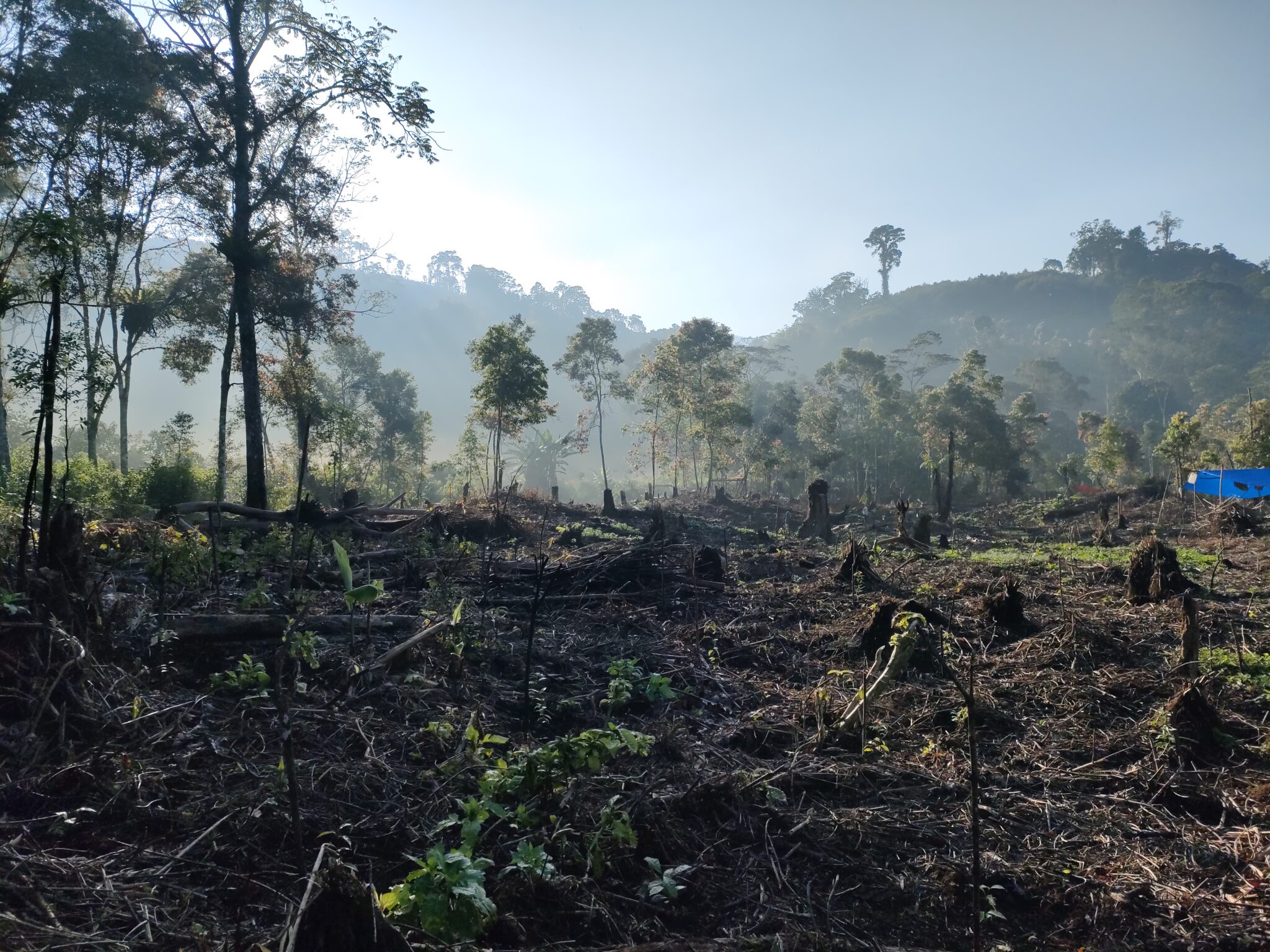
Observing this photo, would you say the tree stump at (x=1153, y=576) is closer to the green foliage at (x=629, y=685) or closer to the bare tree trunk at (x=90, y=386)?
the green foliage at (x=629, y=685)

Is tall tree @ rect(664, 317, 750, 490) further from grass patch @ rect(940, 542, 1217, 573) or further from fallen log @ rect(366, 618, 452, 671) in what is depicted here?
fallen log @ rect(366, 618, 452, 671)

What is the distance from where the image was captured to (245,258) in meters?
15.6

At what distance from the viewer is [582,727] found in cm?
461

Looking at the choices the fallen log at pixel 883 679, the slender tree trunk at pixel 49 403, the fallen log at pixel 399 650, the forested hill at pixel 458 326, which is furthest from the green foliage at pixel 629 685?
the forested hill at pixel 458 326

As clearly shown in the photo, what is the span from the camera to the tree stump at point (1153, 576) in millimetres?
7746

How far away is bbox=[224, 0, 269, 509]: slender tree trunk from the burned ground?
8.92 metres

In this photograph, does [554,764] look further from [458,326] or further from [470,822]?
[458,326]

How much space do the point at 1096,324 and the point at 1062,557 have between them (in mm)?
96678

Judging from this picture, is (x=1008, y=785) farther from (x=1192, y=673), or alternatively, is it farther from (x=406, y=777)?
(x=406, y=777)

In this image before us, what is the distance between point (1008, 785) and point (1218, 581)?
24.5ft

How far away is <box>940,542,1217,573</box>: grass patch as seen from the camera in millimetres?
10859

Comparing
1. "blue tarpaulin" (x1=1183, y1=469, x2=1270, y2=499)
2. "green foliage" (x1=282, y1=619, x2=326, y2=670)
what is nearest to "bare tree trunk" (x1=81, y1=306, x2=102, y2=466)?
"green foliage" (x1=282, y1=619, x2=326, y2=670)

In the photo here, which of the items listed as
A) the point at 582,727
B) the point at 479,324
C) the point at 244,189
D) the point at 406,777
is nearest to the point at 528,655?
the point at 582,727

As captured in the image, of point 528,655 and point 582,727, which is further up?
point 528,655
